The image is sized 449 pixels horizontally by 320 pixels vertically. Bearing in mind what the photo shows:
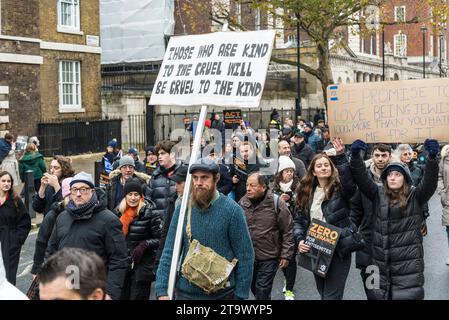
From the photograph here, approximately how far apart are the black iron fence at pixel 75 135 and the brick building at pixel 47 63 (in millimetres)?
616

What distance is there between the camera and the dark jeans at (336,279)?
19.0ft

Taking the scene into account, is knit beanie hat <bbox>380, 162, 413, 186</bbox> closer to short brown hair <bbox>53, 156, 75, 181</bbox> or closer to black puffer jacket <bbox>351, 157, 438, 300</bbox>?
black puffer jacket <bbox>351, 157, 438, 300</bbox>

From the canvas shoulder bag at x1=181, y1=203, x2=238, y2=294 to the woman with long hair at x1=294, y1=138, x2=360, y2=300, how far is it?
1607mm

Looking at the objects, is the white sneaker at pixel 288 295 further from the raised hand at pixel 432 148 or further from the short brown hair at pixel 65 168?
the short brown hair at pixel 65 168

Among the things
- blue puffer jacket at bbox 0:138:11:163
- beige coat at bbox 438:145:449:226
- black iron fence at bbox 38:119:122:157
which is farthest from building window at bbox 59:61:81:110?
beige coat at bbox 438:145:449:226

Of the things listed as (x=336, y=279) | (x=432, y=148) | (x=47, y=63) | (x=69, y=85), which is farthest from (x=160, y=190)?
(x=69, y=85)

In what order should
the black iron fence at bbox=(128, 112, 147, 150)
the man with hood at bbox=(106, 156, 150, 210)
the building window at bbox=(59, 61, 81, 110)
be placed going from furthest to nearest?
1. the black iron fence at bbox=(128, 112, 147, 150)
2. the building window at bbox=(59, 61, 81, 110)
3. the man with hood at bbox=(106, 156, 150, 210)

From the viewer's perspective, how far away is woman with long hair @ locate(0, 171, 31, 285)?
693cm

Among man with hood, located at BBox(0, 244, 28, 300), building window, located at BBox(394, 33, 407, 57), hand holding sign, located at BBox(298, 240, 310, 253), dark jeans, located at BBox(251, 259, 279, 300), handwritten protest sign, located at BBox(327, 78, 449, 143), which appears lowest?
dark jeans, located at BBox(251, 259, 279, 300)

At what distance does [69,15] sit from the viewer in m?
27.8

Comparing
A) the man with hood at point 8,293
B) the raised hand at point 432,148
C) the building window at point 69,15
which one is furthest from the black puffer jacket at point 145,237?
the building window at point 69,15

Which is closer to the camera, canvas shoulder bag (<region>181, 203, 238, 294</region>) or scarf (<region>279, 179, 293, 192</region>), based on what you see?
canvas shoulder bag (<region>181, 203, 238, 294</region>)

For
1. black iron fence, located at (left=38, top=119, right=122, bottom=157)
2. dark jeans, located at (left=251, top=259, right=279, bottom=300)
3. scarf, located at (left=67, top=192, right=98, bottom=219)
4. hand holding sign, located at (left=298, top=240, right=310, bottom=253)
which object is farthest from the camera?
black iron fence, located at (left=38, top=119, right=122, bottom=157)

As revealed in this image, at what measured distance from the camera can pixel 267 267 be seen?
630cm
